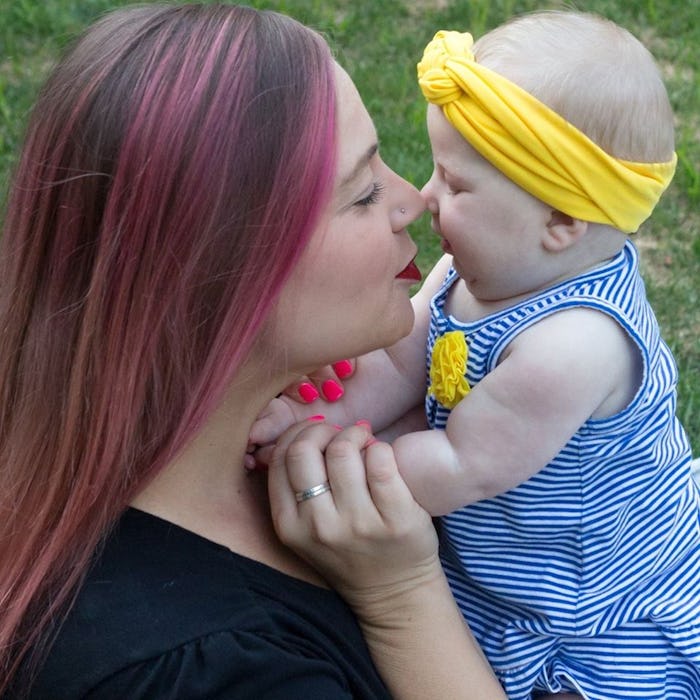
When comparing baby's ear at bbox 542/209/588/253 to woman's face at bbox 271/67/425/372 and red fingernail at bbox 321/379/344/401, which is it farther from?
red fingernail at bbox 321/379/344/401

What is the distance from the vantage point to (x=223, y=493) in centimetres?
212

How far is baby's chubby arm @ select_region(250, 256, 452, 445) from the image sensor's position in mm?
2590

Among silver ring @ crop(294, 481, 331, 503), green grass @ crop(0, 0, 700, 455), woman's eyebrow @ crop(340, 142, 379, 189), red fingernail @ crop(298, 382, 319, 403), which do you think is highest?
woman's eyebrow @ crop(340, 142, 379, 189)

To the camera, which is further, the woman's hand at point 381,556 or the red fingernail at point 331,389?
the red fingernail at point 331,389

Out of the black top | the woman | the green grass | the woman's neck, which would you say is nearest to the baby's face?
the woman

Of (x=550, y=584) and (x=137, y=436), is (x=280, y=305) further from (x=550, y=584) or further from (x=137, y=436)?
(x=550, y=584)

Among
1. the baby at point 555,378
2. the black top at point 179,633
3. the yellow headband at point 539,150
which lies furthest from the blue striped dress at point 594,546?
the black top at point 179,633

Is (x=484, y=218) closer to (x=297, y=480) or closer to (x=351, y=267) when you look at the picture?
(x=351, y=267)

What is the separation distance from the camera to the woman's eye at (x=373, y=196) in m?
2.04

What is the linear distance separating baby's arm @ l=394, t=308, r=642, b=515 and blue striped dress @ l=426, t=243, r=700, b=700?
0.05 metres

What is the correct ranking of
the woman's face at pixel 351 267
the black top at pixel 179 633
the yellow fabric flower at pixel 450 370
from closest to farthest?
the black top at pixel 179 633 → the woman's face at pixel 351 267 → the yellow fabric flower at pixel 450 370

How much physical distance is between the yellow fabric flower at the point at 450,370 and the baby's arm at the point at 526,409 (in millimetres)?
71

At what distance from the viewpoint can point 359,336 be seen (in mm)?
2090

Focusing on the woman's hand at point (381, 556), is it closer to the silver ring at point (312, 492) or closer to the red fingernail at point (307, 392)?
the silver ring at point (312, 492)
